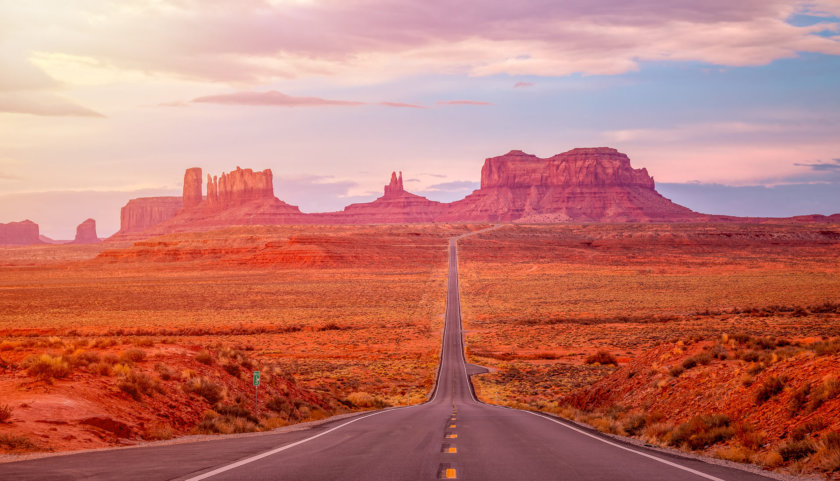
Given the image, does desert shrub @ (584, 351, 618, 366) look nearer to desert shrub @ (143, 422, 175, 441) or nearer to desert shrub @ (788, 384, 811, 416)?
desert shrub @ (788, 384, 811, 416)

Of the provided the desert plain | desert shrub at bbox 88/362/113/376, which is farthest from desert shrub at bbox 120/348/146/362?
desert shrub at bbox 88/362/113/376

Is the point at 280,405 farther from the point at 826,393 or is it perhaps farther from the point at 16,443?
the point at 826,393

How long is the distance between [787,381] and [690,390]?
357 cm

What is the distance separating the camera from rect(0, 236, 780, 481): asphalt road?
855 centimetres

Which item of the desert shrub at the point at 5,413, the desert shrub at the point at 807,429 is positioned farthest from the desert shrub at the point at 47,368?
the desert shrub at the point at 807,429

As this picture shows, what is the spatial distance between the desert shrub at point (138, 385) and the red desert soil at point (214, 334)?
35 millimetres

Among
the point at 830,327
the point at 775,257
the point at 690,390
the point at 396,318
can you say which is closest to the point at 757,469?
the point at 690,390

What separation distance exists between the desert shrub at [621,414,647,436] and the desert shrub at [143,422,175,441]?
10612 millimetres

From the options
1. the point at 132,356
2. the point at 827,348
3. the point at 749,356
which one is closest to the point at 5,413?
the point at 132,356

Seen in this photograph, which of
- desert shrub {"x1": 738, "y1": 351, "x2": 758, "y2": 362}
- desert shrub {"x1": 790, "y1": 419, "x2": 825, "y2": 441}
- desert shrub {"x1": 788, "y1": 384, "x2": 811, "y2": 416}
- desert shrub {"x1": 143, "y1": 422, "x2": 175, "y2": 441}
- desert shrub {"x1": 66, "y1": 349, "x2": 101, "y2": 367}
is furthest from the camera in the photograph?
desert shrub {"x1": 738, "y1": 351, "x2": 758, "y2": 362}

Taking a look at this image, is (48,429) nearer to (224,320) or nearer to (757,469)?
(757,469)

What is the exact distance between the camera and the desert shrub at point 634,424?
15.4 meters

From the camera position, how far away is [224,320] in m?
64.3

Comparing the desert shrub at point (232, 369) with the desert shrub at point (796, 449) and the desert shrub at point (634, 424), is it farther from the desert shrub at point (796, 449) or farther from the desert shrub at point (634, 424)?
the desert shrub at point (796, 449)
